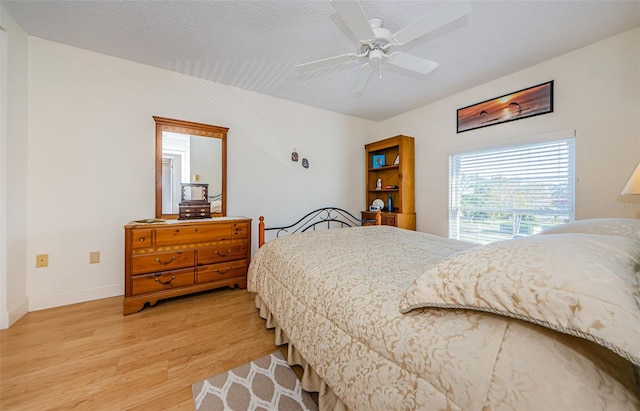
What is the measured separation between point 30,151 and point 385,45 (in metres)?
3.21

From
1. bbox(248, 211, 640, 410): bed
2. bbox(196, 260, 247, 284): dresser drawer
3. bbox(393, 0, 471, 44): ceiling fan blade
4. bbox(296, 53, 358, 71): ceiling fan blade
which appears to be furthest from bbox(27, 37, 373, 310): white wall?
bbox(248, 211, 640, 410): bed

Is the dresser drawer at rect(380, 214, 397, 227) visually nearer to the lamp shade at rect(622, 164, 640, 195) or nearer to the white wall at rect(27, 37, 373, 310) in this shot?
the white wall at rect(27, 37, 373, 310)

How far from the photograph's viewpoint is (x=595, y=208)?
214 centimetres

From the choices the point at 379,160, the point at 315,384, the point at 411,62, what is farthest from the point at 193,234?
the point at 379,160

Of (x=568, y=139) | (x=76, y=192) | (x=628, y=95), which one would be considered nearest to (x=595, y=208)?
(x=568, y=139)

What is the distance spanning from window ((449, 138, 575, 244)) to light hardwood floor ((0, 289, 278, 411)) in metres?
2.78

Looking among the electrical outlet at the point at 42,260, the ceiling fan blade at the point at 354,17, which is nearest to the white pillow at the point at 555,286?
the ceiling fan blade at the point at 354,17

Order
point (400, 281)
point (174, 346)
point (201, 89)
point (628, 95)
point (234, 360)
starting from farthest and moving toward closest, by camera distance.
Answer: point (201, 89) → point (628, 95) → point (174, 346) → point (234, 360) → point (400, 281)

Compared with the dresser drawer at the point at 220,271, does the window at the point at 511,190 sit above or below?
above

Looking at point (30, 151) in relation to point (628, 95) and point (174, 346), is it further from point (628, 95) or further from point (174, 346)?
point (628, 95)

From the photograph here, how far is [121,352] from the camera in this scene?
63.4 inches

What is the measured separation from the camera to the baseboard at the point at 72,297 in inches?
85.3

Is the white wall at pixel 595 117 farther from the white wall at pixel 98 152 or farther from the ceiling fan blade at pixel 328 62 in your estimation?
the white wall at pixel 98 152

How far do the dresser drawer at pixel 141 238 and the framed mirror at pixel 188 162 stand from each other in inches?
19.6
